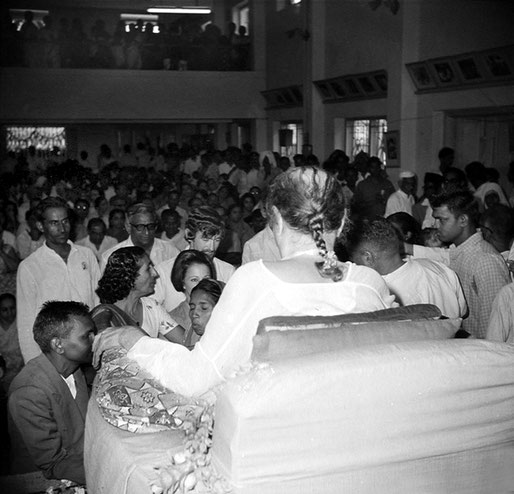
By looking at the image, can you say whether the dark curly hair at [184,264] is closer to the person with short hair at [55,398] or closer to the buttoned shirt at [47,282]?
the buttoned shirt at [47,282]

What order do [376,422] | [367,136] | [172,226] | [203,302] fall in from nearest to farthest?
[376,422], [203,302], [172,226], [367,136]

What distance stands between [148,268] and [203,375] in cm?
185

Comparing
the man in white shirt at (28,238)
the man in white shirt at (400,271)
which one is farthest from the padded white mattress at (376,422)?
the man in white shirt at (28,238)

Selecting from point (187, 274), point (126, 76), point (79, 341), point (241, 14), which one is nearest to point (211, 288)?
point (187, 274)

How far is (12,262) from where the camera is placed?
6766 mm

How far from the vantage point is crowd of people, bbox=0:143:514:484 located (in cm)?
179

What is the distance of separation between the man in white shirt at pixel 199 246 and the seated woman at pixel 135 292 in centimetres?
64

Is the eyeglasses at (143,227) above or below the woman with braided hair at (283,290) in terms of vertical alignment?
below

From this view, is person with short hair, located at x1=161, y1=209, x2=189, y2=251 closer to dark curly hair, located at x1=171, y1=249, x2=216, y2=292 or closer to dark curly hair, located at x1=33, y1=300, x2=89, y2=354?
dark curly hair, located at x1=171, y1=249, x2=216, y2=292

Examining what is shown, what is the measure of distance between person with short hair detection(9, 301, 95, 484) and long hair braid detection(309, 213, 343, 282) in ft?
4.48

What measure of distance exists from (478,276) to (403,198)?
176 inches

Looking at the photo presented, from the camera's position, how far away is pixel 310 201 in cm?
189

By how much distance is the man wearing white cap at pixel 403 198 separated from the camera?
795 cm

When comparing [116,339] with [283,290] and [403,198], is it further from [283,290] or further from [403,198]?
[403,198]
